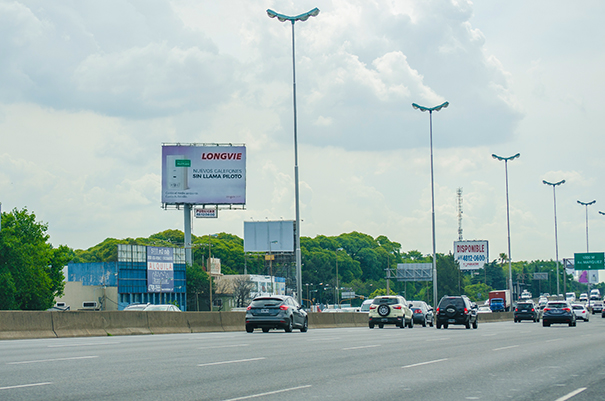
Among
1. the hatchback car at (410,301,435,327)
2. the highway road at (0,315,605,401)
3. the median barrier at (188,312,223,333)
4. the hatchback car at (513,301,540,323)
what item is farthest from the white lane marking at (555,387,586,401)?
the hatchback car at (513,301,540,323)

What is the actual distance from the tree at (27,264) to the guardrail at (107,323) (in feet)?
163

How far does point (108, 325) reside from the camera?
26750 millimetres

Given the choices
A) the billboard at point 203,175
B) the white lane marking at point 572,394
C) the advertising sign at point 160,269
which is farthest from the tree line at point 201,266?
the white lane marking at point 572,394

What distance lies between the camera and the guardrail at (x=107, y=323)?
2312 cm

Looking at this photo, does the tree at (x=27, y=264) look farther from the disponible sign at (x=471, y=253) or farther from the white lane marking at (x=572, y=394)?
the white lane marking at (x=572, y=394)

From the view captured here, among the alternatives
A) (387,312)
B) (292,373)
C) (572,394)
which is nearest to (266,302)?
(387,312)

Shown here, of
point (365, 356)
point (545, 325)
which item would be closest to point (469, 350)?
point (365, 356)

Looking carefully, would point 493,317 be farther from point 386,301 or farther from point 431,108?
point 386,301

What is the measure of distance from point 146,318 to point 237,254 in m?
142

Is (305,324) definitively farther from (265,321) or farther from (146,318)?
(146,318)

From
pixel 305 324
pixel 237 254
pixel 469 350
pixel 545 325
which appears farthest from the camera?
pixel 237 254

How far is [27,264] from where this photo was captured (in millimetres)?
80062

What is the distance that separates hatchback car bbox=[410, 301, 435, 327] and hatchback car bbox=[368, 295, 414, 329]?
7563mm

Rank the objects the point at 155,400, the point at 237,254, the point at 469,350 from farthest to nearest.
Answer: the point at 237,254, the point at 469,350, the point at 155,400
